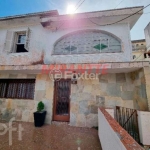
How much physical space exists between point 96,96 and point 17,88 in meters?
4.98

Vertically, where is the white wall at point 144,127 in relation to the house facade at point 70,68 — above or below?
below

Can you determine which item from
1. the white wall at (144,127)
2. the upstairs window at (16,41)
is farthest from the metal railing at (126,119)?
the upstairs window at (16,41)

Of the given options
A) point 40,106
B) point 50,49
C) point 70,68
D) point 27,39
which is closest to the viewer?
point 70,68

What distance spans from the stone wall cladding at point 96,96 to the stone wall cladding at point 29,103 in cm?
142

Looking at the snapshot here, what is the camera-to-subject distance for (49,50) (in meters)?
6.30

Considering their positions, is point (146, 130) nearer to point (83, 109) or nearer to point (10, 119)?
point (83, 109)

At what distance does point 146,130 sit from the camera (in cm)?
385

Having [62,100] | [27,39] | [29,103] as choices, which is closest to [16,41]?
[27,39]

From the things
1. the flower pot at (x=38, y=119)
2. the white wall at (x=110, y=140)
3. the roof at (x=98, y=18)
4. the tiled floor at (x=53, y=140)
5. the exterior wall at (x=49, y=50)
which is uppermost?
the roof at (x=98, y=18)

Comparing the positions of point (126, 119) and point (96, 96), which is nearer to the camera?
point (126, 119)

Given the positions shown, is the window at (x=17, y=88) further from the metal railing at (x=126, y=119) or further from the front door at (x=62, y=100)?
the metal railing at (x=126, y=119)

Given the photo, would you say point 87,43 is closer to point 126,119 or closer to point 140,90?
point 140,90

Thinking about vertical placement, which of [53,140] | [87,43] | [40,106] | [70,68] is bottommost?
[53,140]

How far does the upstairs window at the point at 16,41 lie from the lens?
6652mm
